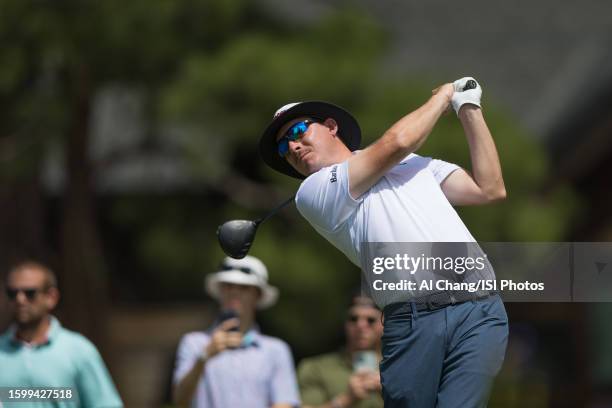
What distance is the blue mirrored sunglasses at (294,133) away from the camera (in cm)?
442

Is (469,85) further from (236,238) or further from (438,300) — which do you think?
(236,238)

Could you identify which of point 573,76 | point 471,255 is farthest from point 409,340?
point 573,76

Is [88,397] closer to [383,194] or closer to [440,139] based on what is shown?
[383,194]

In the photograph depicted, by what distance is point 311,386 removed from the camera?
267 inches

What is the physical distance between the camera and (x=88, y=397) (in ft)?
17.8

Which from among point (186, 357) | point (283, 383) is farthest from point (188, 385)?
point (283, 383)

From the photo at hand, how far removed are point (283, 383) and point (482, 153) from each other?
2.63m

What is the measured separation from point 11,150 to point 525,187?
4.92 m

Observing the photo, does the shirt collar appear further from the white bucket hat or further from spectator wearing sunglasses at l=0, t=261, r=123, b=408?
the white bucket hat

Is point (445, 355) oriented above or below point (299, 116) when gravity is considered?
below

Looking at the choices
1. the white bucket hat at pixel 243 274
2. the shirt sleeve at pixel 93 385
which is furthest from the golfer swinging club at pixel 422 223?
the white bucket hat at pixel 243 274

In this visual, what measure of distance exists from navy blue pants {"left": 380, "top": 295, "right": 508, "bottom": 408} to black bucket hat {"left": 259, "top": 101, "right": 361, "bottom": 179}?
774 millimetres

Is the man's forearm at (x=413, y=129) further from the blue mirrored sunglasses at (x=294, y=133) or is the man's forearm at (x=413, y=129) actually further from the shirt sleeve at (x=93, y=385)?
the shirt sleeve at (x=93, y=385)

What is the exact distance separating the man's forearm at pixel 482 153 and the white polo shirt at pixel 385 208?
154 mm
